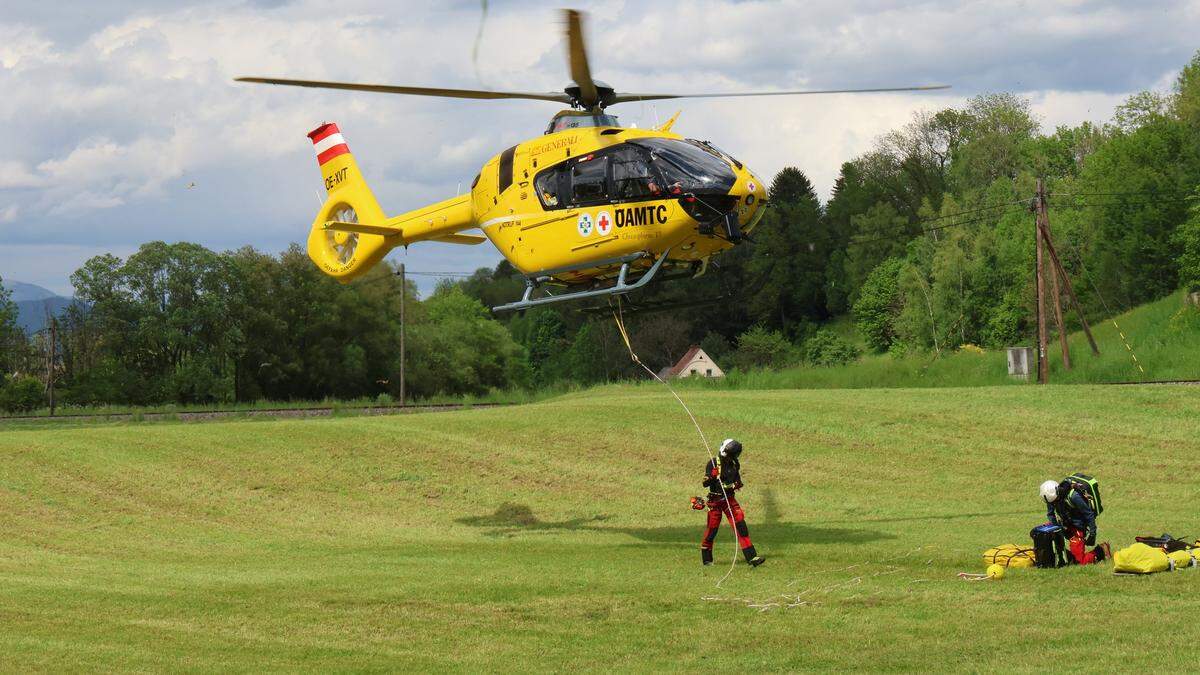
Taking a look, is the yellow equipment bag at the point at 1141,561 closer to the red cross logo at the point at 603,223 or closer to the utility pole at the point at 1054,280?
the red cross logo at the point at 603,223

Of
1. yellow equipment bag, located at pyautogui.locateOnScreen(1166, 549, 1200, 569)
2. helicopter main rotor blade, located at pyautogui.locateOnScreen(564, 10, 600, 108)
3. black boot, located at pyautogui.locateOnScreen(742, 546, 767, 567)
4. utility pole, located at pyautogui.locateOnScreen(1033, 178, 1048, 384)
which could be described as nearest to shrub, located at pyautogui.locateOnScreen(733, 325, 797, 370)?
utility pole, located at pyautogui.locateOnScreen(1033, 178, 1048, 384)

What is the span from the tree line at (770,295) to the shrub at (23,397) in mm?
217

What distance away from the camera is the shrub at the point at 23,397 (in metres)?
78.5

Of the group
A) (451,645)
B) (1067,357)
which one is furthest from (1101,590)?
(1067,357)

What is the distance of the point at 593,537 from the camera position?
2684 cm

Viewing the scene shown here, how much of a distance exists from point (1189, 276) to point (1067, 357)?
27888 millimetres

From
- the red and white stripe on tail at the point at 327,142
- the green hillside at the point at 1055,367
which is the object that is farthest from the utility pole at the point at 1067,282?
the red and white stripe on tail at the point at 327,142

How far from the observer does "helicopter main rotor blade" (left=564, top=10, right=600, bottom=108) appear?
17.5 metres

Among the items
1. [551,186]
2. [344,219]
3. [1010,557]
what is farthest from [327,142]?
[1010,557]

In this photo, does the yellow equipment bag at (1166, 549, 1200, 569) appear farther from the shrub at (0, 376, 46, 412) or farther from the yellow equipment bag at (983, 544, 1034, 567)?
the shrub at (0, 376, 46, 412)

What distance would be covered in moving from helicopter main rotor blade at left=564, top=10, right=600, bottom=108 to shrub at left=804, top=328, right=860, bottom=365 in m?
79.4

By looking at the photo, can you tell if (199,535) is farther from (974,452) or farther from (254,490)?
(974,452)

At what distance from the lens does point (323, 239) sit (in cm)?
2809

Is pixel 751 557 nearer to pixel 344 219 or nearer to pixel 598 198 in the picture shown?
pixel 598 198
